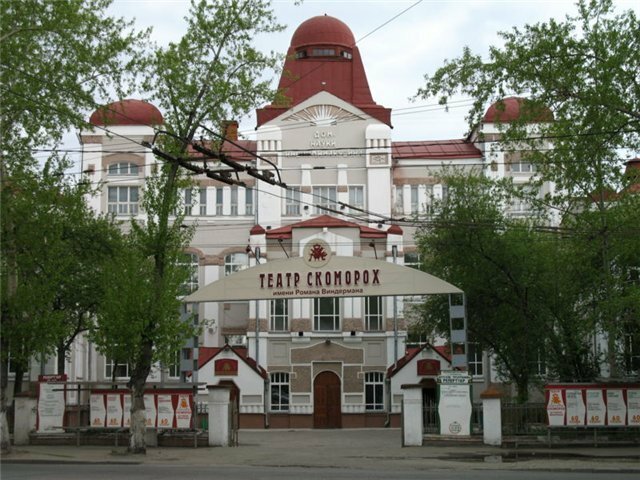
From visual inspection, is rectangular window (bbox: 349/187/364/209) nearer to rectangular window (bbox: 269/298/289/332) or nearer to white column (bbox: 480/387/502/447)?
rectangular window (bbox: 269/298/289/332)

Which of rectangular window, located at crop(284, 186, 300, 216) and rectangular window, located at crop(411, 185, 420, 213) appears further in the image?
rectangular window, located at crop(411, 185, 420, 213)

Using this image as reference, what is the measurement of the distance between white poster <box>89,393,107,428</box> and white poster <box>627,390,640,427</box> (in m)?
15.7

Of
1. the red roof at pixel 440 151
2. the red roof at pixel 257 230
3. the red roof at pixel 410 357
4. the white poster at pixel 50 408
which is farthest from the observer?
the red roof at pixel 440 151

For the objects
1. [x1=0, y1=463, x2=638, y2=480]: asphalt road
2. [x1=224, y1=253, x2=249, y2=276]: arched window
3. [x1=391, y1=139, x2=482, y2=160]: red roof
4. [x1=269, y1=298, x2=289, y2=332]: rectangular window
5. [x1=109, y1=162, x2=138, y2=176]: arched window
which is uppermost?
[x1=391, y1=139, x2=482, y2=160]: red roof

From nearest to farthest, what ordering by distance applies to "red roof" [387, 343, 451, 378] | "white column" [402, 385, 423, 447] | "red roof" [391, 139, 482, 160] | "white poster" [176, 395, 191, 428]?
"white column" [402, 385, 423, 447] → "white poster" [176, 395, 191, 428] → "red roof" [387, 343, 451, 378] → "red roof" [391, 139, 482, 160]

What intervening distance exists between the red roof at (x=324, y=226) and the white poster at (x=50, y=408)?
798 inches

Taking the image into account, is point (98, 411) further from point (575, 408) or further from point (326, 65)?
point (326, 65)

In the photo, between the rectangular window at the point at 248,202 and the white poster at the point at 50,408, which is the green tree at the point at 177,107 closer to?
the white poster at the point at 50,408

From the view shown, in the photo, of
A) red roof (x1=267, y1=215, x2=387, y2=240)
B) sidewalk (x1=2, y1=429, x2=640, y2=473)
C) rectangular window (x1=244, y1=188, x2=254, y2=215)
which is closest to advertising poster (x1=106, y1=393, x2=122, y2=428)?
sidewalk (x1=2, y1=429, x2=640, y2=473)

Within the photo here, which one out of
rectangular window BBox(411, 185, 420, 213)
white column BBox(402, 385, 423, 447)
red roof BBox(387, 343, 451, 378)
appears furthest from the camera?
rectangular window BBox(411, 185, 420, 213)

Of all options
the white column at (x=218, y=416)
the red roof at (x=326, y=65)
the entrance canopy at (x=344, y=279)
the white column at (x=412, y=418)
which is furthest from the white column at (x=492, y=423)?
the red roof at (x=326, y=65)

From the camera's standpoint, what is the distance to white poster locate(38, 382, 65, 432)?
29.0 m

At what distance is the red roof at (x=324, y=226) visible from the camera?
47.6 m

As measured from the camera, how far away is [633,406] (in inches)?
1072
